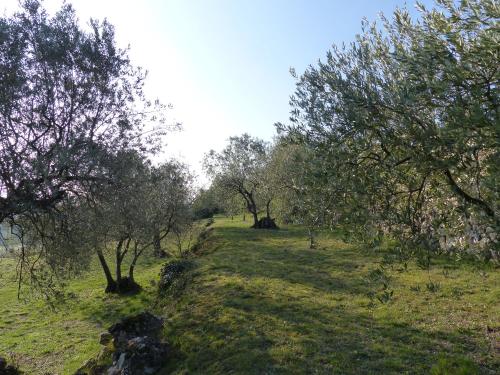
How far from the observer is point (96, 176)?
1477 cm

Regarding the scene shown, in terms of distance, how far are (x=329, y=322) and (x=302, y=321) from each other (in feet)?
4.01

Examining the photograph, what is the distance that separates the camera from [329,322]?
18.5m

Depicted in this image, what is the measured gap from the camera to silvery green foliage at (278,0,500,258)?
26.5ft

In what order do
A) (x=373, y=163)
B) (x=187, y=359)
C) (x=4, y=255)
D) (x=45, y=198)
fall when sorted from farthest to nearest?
(x=4, y=255) < (x=187, y=359) < (x=45, y=198) < (x=373, y=163)

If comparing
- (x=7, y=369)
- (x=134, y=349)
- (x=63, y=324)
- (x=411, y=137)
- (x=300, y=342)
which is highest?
(x=411, y=137)

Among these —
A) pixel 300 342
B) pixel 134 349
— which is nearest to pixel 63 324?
pixel 134 349

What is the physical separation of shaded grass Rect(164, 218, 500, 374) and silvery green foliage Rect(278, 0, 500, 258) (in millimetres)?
1846

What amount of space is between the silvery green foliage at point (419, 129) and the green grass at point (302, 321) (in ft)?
5.91

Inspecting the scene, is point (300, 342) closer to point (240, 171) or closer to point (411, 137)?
point (411, 137)

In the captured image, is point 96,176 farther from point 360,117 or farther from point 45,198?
point 360,117

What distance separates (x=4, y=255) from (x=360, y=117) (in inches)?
→ 717

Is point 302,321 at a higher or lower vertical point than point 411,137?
lower

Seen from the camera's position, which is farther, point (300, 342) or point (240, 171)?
point (240, 171)

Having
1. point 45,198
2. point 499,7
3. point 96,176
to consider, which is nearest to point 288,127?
point 499,7
